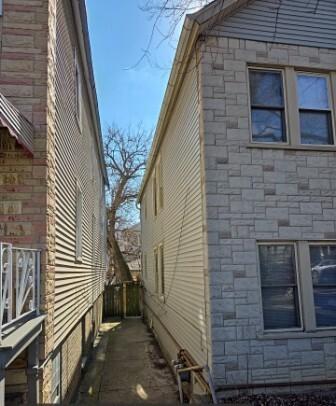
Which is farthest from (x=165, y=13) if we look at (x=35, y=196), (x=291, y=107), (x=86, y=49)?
(x=86, y=49)

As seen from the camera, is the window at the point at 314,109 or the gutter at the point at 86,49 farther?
the gutter at the point at 86,49

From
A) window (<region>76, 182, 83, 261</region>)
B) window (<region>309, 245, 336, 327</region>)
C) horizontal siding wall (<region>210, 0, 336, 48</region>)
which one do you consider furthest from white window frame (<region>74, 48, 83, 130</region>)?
window (<region>309, 245, 336, 327</region>)

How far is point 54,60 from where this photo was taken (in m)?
5.52

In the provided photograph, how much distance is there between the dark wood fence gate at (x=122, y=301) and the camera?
65.4 feet

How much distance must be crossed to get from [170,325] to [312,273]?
489 centimetres

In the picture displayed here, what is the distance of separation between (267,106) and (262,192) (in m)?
1.58

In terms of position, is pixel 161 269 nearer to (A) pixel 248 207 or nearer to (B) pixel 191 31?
(A) pixel 248 207

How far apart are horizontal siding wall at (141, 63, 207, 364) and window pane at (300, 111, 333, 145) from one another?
1908 millimetres

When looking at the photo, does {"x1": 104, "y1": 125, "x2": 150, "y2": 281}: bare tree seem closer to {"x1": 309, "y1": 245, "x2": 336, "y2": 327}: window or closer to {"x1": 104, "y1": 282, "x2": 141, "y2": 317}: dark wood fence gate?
{"x1": 104, "y1": 282, "x2": 141, "y2": 317}: dark wood fence gate

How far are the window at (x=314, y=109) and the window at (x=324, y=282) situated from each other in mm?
1936

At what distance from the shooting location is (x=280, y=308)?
593cm

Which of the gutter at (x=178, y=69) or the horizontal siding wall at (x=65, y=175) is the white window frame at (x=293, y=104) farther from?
the horizontal siding wall at (x=65, y=175)

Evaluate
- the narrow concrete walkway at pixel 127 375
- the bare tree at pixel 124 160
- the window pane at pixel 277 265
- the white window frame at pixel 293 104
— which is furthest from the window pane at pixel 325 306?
the bare tree at pixel 124 160

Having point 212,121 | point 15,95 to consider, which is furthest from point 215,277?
point 15,95
